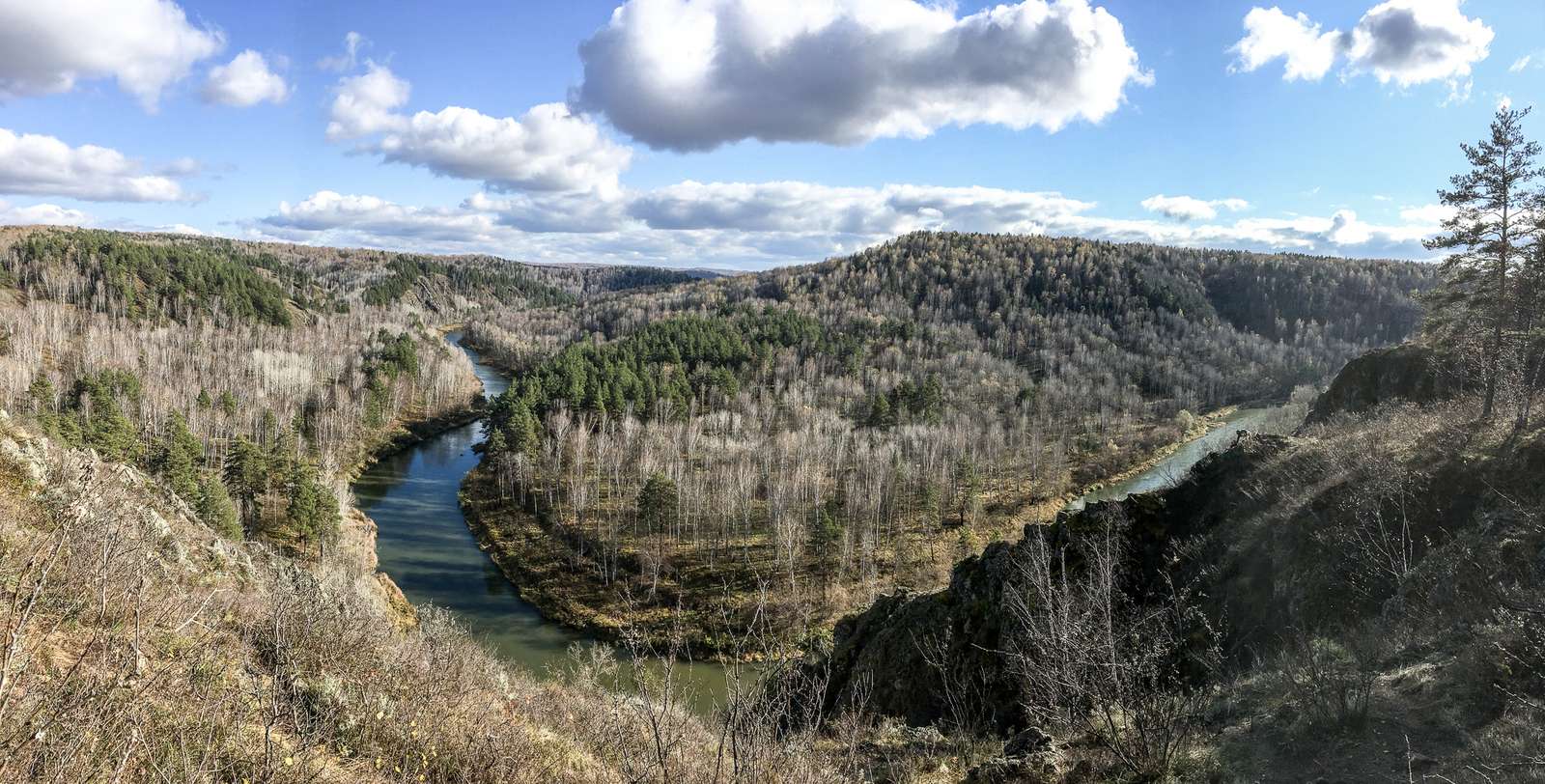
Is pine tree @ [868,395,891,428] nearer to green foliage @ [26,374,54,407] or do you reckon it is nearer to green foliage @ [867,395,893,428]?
green foliage @ [867,395,893,428]

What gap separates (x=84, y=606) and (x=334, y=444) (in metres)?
70.5

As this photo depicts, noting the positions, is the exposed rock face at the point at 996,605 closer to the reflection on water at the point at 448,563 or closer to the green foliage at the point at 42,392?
the reflection on water at the point at 448,563

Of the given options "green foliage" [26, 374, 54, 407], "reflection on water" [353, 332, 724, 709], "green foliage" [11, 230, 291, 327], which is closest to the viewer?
"reflection on water" [353, 332, 724, 709]

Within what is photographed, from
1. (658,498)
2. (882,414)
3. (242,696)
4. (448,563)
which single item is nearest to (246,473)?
(448,563)

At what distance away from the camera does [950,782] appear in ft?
43.6

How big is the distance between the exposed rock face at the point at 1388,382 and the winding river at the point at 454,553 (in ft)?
22.4

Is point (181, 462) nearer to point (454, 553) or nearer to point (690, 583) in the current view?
point (454, 553)

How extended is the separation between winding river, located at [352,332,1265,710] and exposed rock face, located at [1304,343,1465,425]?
269 inches

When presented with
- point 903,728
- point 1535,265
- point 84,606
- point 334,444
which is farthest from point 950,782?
point 334,444

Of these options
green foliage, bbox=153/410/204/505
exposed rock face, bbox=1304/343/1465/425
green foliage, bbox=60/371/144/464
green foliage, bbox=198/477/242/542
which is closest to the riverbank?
green foliage, bbox=198/477/242/542

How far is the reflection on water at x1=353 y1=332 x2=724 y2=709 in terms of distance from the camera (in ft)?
122

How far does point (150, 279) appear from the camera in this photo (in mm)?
117062

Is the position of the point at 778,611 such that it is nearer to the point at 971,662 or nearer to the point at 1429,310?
the point at 971,662

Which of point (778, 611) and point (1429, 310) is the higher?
point (1429, 310)
